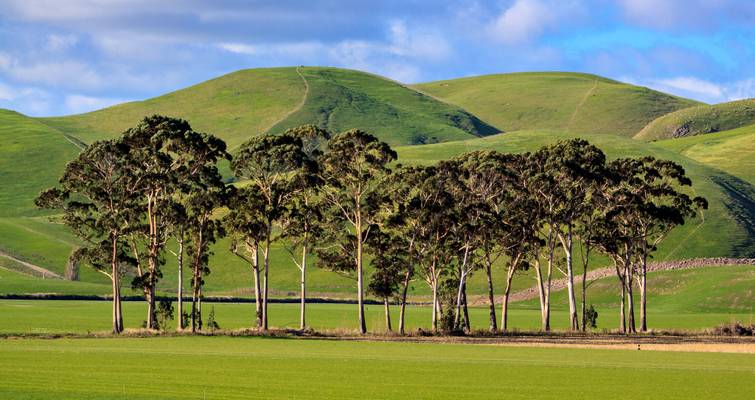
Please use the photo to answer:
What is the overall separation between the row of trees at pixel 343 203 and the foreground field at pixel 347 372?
18.1m

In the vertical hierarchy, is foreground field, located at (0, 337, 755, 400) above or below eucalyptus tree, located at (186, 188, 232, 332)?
below

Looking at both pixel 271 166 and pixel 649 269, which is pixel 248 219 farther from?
pixel 649 269

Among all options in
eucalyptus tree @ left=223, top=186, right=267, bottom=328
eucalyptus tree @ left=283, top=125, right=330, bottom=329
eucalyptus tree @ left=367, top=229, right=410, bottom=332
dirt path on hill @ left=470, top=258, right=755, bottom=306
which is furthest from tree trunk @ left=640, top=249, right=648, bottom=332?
dirt path on hill @ left=470, top=258, right=755, bottom=306

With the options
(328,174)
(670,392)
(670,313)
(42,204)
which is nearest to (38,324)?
(42,204)

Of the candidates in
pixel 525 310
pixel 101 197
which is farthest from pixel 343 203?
pixel 525 310

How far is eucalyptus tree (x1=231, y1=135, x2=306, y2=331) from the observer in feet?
325

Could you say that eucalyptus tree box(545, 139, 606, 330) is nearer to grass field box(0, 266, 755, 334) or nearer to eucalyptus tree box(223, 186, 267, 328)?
grass field box(0, 266, 755, 334)

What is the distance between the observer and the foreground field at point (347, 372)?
46.0 m

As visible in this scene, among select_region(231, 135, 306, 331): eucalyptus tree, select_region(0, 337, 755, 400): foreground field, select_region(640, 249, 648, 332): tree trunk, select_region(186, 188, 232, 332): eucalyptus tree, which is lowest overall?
select_region(0, 337, 755, 400): foreground field

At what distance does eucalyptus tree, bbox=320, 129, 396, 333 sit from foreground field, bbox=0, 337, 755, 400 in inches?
930

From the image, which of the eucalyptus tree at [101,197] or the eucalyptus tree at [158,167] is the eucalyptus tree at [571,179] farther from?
the eucalyptus tree at [101,197]

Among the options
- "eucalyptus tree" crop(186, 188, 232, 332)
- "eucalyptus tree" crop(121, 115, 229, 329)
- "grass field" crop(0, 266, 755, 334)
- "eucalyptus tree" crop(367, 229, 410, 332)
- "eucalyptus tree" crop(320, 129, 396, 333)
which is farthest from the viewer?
"grass field" crop(0, 266, 755, 334)

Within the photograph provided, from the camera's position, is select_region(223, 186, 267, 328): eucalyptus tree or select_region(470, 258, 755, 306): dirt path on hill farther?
select_region(470, 258, 755, 306): dirt path on hill

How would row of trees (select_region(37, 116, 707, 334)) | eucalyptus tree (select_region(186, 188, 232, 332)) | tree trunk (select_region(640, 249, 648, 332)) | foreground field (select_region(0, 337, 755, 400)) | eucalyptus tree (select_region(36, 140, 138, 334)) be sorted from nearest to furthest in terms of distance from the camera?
1. foreground field (select_region(0, 337, 755, 400))
2. eucalyptus tree (select_region(36, 140, 138, 334))
3. row of trees (select_region(37, 116, 707, 334))
4. eucalyptus tree (select_region(186, 188, 232, 332))
5. tree trunk (select_region(640, 249, 648, 332))
